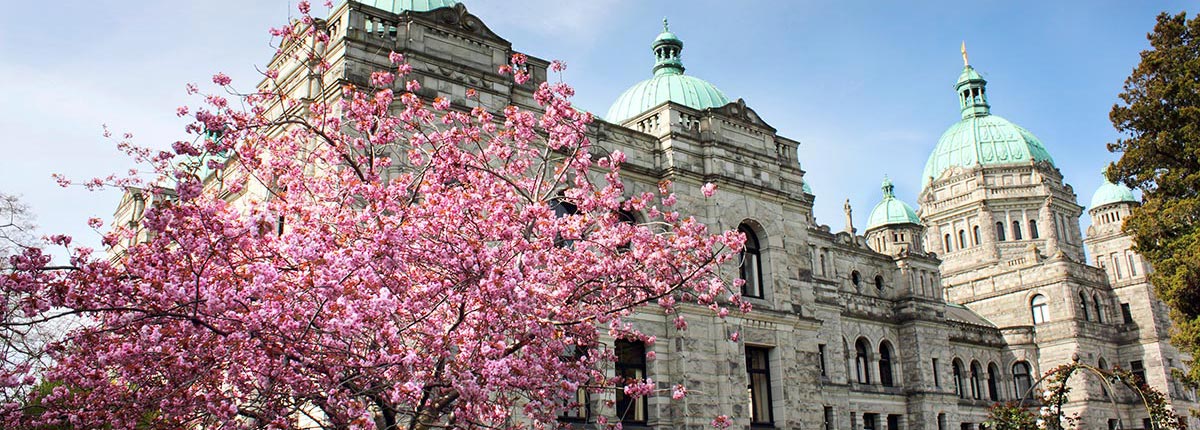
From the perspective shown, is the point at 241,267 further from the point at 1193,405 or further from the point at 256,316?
the point at 1193,405

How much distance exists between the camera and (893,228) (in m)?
52.2

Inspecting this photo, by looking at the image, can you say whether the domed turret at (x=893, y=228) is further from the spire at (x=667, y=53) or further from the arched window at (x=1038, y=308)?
the spire at (x=667, y=53)

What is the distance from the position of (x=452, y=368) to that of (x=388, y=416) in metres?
1.59

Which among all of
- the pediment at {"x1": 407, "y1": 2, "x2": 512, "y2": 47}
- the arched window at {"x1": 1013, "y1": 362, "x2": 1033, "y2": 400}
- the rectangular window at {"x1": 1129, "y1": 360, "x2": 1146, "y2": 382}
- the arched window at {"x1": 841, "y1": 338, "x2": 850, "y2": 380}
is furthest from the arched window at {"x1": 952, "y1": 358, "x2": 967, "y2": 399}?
the pediment at {"x1": 407, "y1": 2, "x2": 512, "y2": 47}

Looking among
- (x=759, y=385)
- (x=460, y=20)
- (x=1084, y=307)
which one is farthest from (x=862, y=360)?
(x=460, y=20)

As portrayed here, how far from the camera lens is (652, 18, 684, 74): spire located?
98.2 ft

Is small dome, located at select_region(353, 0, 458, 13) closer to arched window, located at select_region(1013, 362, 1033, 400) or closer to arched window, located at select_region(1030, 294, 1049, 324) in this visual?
arched window, located at select_region(1013, 362, 1033, 400)

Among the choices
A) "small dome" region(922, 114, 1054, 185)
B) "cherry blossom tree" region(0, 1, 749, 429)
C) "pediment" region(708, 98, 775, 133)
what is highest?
"small dome" region(922, 114, 1054, 185)

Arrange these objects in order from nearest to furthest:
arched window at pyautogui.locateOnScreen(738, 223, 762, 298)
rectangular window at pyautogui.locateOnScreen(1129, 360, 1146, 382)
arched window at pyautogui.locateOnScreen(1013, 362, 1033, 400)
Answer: arched window at pyautogui.locateOnScreen(738, 223, 762, 298)
arched window at pyautogui.locateOnScreen(1013, 362, 1033, 400)
rectangular window at pyautogui.locateOnScreen(1129, 360, 1146, 382)

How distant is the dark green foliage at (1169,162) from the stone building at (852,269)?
28.3 ft

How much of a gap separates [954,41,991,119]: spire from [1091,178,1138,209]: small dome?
958 centimetres

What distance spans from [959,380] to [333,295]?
43.0 meters

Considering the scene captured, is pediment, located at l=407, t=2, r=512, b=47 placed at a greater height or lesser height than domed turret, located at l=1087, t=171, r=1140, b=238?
lesser

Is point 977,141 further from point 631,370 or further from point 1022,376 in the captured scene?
point 631,370
